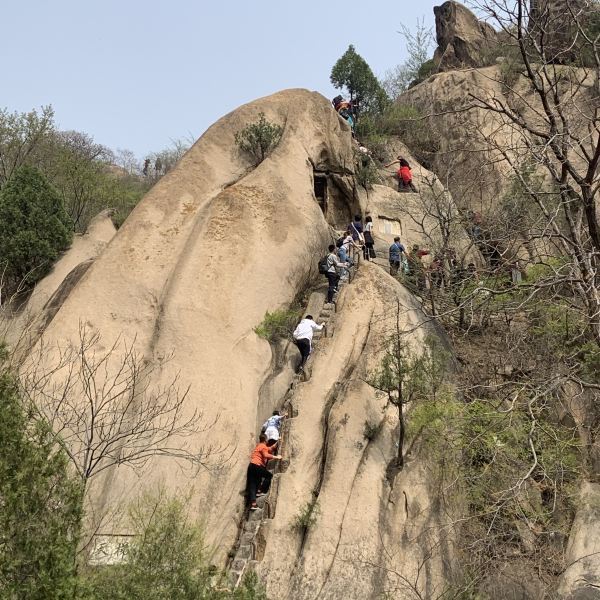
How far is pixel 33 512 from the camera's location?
24.8 ft

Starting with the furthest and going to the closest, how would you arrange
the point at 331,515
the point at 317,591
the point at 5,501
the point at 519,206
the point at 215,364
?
the point at 519,206
the point at 215,364
the point at 331,515
the point at 317,591
the point at 5,501

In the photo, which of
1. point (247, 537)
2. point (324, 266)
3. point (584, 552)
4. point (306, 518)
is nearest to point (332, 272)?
point (324, 266)

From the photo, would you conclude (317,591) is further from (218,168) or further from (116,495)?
(218,168)

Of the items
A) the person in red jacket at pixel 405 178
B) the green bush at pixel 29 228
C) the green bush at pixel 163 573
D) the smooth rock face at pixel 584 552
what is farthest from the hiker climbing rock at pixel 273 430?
the person in red jacket at pixel 405 178

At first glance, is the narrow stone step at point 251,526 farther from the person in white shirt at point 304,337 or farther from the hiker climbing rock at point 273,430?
the person in white shirt at point 304,337

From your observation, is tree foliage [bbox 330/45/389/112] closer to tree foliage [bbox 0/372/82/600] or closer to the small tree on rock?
the small tree on rock

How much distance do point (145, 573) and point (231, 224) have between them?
9.07 meters

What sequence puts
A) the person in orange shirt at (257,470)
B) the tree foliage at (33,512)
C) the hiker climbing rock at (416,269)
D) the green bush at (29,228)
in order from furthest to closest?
the green bush at (29,228), the hiker climbing rock at (416,269), the person in orange shirt at (257,470), the tree foliage at (33,512)

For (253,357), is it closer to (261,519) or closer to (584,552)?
(261,519)

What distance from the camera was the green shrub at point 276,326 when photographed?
14602mm

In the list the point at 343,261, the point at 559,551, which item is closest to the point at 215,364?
the point at 343,261

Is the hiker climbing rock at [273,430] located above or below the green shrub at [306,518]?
above

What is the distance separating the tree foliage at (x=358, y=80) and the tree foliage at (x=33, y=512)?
26.6 metres

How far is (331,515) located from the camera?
37.8 ft
